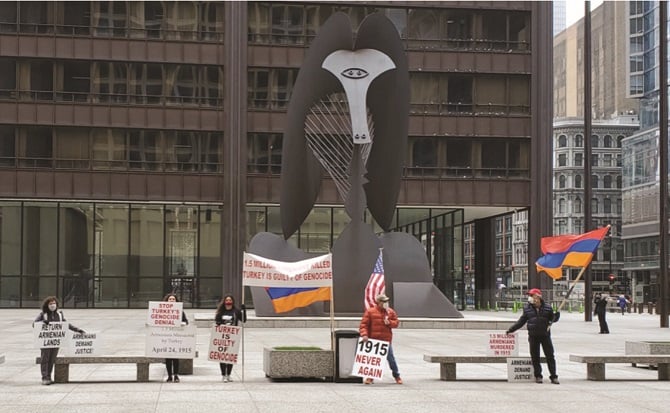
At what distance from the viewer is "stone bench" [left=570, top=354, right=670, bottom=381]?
17.1m

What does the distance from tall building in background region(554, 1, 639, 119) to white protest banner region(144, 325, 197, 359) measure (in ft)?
340

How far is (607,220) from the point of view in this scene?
12612 centimetres

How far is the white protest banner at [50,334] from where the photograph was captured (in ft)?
52.5

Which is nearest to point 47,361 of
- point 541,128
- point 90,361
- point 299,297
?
point 90,361

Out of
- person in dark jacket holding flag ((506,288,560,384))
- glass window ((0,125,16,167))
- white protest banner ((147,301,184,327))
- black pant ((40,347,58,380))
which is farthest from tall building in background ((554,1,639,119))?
black pant ((40,347,58,380))

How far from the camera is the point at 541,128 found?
5331 centimetres

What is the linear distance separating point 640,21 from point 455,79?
62.8 meters

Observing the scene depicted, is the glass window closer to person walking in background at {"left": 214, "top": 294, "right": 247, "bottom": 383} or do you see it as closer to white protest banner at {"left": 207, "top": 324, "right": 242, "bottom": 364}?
person walking in background at {"left": 214, "top": 294, "right": 247, "bottom": 383}

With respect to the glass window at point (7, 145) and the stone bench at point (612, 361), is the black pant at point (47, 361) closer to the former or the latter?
the stone bench at point (612, 361)

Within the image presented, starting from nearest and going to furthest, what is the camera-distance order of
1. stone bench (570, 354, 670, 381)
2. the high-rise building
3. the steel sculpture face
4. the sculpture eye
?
stone bench (570, 354, 670, 381) < the steel sculpture face < the sculpture eye < the high-rise building

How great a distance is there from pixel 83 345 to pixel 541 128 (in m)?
39.7

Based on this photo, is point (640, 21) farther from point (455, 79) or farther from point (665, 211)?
point (665, 211)

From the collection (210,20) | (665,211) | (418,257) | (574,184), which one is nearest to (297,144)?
(418,257)

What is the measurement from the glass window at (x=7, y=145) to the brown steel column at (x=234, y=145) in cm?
1011
